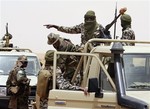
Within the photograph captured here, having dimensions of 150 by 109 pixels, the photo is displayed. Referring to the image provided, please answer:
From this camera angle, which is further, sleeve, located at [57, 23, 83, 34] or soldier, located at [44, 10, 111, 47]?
sleeve, located at [57, 23, 83, 34]

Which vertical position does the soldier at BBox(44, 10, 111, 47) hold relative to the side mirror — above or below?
above

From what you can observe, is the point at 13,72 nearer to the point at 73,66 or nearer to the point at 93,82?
the point at 73,66

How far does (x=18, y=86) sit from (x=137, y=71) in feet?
10.8

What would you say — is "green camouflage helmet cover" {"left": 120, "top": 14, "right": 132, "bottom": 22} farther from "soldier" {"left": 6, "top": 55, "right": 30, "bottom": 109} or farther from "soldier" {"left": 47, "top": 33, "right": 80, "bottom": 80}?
"soldier" {"left": 6, "top": 55, "right": 30, "bottom": 109}

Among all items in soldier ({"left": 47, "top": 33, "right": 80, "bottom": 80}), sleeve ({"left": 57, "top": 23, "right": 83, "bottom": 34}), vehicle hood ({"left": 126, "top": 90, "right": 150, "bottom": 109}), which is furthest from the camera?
sleeve ({"left": 57, "top": 23, "right": 83, "bottom": 34})

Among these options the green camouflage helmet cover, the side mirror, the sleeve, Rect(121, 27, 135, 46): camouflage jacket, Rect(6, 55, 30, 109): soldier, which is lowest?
Rect(6, 55, 30, 109): soldier

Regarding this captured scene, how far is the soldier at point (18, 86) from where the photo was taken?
8219mm

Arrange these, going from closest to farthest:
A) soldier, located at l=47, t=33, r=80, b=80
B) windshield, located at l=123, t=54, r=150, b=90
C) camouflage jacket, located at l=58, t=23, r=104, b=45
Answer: windshield, located at l=123, t=54, r=150, b=90 < soldier, located at l=47, t=33, r=80, b=80 < camouflage jacket, located at l=58, t=23, r=104, b=45

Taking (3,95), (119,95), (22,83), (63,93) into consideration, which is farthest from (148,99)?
(3,95)

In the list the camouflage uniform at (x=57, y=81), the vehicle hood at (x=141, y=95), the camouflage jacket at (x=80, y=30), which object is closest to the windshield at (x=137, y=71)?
the vehicle hood at (x=141, y=95)

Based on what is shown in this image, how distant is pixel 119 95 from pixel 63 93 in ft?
2.74

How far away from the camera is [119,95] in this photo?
16.9 feet

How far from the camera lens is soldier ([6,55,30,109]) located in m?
8.22

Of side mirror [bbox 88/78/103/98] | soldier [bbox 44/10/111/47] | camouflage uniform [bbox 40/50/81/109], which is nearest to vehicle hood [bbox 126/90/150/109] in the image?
side mirror [bbox 88/78/103/98]
